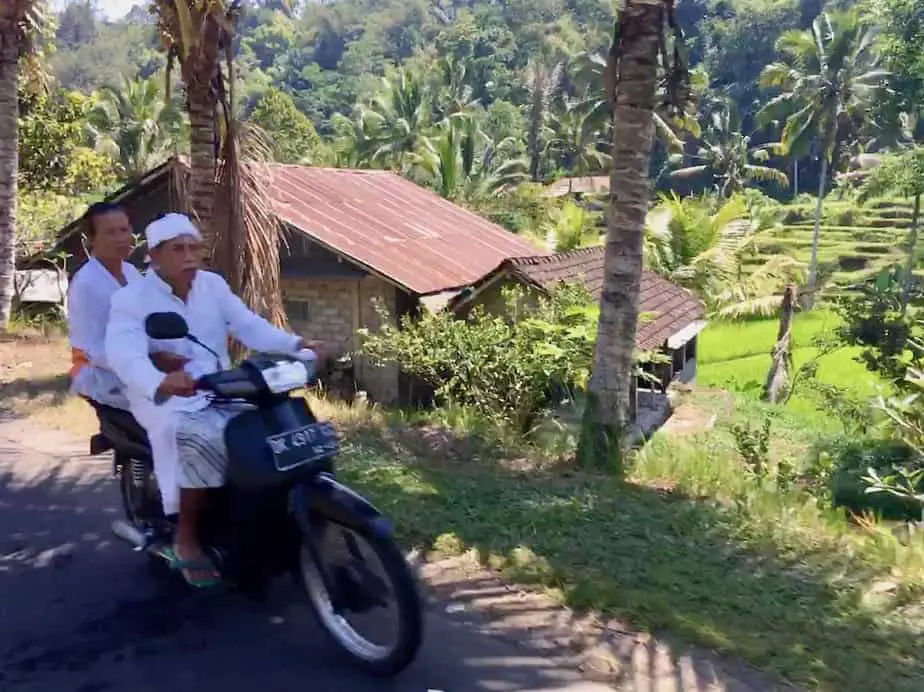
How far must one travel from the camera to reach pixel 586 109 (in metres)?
42.9

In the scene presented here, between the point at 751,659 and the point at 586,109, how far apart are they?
41.3 m

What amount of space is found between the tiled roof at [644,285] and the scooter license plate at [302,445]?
7.94m

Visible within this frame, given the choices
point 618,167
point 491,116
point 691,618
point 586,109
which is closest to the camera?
point 691,618

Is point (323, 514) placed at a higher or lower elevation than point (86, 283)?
lower

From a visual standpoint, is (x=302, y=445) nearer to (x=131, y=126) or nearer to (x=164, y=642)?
(x=164, y=642)

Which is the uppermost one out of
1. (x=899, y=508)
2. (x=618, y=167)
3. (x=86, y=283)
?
(x=618, y=167)

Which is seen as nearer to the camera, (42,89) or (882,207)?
(42,89)

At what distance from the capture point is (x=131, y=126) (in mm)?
37625

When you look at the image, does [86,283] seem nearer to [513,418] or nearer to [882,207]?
[513,418]

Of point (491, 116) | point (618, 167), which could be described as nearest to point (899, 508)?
point (618, 167)

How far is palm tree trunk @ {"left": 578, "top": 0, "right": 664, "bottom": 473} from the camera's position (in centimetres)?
729

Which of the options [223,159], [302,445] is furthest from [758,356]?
[302,445]

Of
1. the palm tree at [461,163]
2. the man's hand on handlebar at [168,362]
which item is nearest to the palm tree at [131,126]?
the palm tree at [461,163]

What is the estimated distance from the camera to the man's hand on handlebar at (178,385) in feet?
11.4
